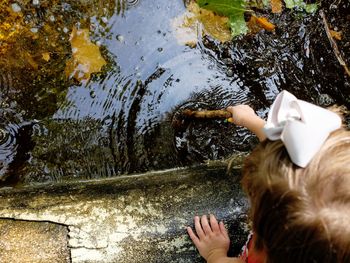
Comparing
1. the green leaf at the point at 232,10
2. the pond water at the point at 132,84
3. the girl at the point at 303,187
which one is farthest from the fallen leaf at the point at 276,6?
the girl at the point at 303,187

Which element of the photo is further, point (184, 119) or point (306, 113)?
point (184, 119)

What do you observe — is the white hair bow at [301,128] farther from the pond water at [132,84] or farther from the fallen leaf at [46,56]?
the fallen leaf at [46,56]

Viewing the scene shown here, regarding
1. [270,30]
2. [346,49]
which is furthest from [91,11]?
[346,49]

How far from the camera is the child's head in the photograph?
5.14ft

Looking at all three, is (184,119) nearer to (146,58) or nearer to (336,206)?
(146,58)

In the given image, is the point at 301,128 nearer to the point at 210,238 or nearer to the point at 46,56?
the point at 210,238

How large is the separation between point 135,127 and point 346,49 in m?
1.16

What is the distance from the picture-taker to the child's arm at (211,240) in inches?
81.0

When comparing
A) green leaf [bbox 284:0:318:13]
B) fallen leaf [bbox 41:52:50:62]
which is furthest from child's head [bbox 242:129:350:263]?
fallen leaf [bbox 41:52:50:62]

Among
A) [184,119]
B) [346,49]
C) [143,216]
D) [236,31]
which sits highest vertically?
[236,31]

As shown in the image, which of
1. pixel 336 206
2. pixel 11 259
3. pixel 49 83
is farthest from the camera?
pixel 49 83

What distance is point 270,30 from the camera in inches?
108

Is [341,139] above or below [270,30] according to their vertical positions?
below

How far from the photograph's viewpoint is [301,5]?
2766 millimetres
